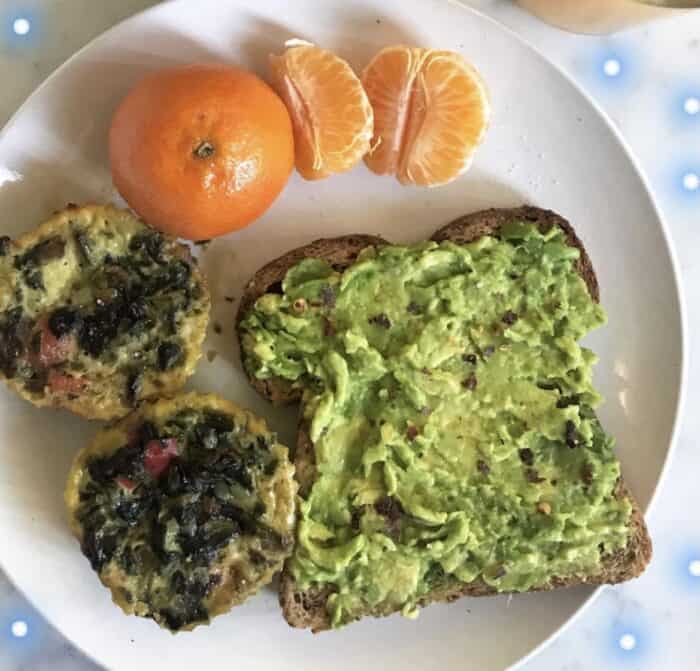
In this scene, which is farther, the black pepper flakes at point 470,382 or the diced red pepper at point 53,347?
the black pepper flakes at point 470,382

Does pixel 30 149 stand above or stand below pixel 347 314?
above

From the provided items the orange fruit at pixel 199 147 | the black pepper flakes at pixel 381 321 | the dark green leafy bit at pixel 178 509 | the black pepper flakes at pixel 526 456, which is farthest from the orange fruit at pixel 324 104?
the black pepper flakes at pixel 526 456

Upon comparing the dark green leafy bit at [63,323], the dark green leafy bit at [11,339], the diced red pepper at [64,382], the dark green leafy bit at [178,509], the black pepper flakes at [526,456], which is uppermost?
the dark green leafy bit at [63,323]

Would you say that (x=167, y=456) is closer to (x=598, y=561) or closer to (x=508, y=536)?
(x=508, y=536)

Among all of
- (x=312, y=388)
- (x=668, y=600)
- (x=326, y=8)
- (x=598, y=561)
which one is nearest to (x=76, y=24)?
(x=326, y=8)

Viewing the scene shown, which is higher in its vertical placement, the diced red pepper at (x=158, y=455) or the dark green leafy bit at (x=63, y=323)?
the dark green leafy bit at (x=63, y=323)

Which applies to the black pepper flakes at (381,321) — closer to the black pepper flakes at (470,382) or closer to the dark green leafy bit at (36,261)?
the black pepper flakes at (470,382)

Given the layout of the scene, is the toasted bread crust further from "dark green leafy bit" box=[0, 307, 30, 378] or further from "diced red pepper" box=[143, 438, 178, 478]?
"dark green leafy bit" box=[0, 307, 30, 378]
